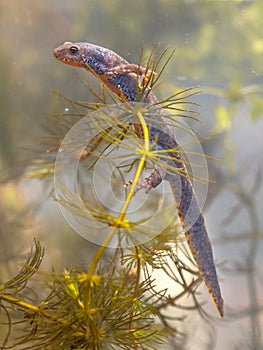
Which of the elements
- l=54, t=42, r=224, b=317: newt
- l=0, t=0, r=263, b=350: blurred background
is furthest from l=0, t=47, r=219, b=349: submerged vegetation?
l=0, t=0, r=263, b=350: blurred background

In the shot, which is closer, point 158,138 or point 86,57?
point 158,138

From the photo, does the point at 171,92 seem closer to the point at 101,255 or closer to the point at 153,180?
the point at 153,180

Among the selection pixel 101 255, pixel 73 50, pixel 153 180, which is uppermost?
pixel 73 50

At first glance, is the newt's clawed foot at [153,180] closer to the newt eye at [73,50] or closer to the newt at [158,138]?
the newt at [158,138]

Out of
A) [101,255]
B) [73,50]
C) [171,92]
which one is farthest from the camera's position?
[171,92]

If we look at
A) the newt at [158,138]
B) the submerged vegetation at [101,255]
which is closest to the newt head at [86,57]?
the newt at [158,138]

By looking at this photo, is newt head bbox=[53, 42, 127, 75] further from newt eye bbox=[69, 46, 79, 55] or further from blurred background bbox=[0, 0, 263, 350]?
blurred background bbox=[0, 0, 263, 350]

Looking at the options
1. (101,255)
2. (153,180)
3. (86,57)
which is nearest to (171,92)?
(86,57)
